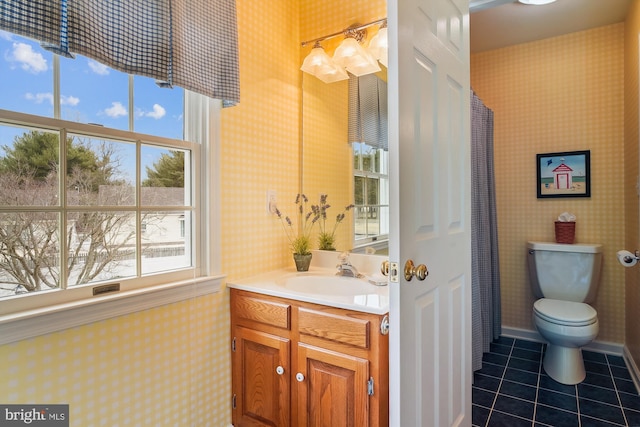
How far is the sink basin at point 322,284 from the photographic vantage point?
65.6 inches

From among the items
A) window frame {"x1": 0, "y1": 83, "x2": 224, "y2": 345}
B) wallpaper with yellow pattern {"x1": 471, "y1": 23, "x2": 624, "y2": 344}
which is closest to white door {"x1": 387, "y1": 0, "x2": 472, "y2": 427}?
window frame {"x1": 0, "y1": 83, "x2": 224, "y2": 345}

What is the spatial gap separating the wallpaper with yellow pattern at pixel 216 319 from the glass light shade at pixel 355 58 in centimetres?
18

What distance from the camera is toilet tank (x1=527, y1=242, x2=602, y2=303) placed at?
2.48 meters

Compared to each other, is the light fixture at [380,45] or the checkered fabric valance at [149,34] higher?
the light fixture at [380,45]

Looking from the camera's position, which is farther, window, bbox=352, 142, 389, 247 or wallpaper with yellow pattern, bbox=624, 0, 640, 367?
wallpaper with yellow pattern, bbox=624, 0, 640, 367

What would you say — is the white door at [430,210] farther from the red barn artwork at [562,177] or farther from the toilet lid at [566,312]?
the red barn artwork at [562,177]

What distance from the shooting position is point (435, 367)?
48.2 inches

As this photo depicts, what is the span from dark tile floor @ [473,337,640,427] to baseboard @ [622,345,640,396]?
0.03 meters

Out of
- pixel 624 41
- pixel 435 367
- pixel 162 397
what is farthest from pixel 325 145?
pixel 624 41

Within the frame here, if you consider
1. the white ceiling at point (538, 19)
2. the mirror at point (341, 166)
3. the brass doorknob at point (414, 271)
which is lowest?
the brass doorknob at point (414, 271)

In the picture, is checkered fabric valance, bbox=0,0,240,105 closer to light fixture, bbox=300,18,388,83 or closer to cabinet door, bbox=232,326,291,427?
light fixture, bbox=300,18,388,83

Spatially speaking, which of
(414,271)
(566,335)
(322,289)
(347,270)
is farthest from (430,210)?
(566,335)

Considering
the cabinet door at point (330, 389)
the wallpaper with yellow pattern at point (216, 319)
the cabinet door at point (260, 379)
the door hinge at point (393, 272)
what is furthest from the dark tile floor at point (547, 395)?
the wallpaper with yellow pattern at point (216, 319)

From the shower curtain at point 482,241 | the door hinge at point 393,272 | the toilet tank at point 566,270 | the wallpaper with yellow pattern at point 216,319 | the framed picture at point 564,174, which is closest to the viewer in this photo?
the door hinge at point 393,272
